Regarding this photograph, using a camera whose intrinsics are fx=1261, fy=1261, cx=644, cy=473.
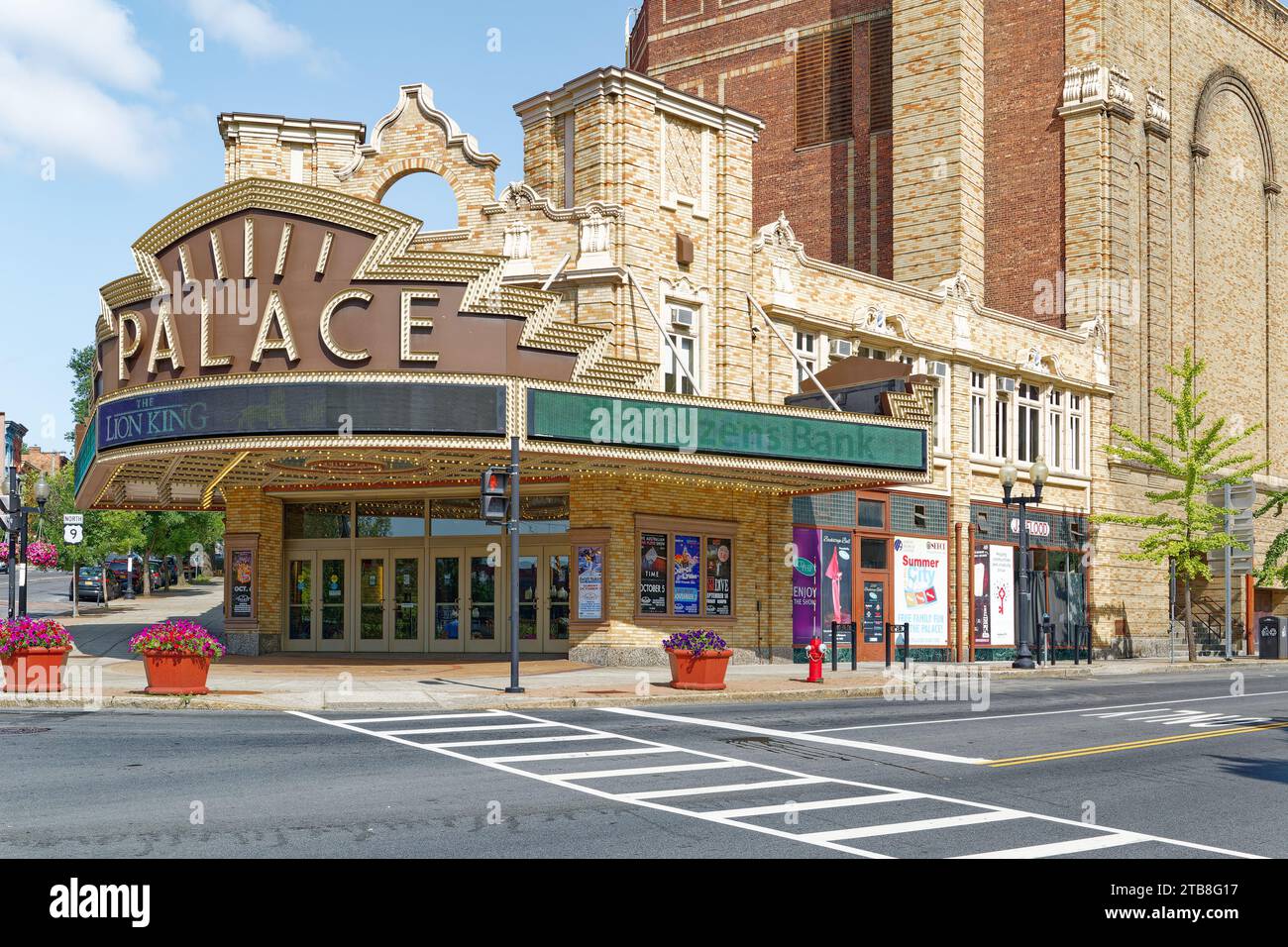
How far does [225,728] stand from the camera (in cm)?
1659

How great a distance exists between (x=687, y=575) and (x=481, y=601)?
5141mm

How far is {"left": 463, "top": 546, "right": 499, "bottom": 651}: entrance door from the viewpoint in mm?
30328

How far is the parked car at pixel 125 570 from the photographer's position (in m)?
61.0

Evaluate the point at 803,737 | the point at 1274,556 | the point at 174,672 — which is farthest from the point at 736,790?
the point at 1274,556

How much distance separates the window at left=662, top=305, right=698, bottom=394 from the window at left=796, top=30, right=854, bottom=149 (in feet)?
63.9

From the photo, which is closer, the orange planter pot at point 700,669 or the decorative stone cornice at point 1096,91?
the orange planter pot at point 700,669

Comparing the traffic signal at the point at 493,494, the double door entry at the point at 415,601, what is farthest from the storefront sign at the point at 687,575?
the traffic signal at the point at 493,494

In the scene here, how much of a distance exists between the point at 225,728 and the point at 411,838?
789cm

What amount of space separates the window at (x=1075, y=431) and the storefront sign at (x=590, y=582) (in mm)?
19512

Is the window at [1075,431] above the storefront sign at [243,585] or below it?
above

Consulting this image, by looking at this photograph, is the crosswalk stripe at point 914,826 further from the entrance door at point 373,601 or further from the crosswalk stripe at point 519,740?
the entrance door at point 373,601

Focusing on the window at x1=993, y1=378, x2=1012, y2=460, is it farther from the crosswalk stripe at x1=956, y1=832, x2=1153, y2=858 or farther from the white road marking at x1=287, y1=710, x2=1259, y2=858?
the crosswalk stripe at x1=956, y1=832, x2=1153, y2=858

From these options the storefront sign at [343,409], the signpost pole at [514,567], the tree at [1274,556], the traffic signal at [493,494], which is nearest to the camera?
the signpost pole at [514,567]

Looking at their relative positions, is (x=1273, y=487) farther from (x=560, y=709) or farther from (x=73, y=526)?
(x=73, y=526)
